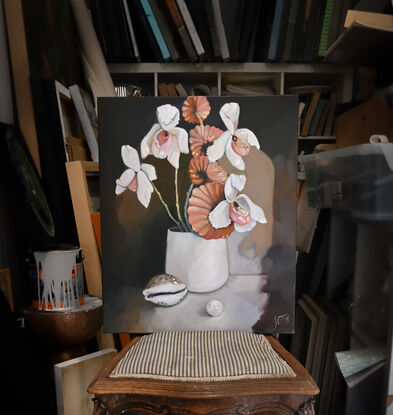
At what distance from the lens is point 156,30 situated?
164 cm

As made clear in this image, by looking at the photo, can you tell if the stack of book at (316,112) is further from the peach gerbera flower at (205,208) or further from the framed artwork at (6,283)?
the framed artwork at (6,283)

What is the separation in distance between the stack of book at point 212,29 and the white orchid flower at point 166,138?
940mm

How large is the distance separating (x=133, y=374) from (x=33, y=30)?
1.23 meters

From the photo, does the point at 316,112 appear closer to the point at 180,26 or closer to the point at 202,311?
the point at 180,26

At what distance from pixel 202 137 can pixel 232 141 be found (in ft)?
0.27

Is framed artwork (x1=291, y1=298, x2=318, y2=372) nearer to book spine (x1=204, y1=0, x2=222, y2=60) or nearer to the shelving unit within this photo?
the shelving unit

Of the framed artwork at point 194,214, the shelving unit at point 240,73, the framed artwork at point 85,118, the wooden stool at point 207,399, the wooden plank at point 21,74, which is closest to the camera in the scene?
the wooden stool at point 207,399

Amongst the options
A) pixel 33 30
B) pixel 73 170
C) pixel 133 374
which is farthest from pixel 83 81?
pixel 133 374

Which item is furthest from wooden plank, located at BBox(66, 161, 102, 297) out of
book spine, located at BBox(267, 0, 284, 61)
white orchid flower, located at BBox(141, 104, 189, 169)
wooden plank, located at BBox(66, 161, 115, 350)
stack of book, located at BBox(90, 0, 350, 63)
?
book spine, located at BBox(267, 0, 284, 61)

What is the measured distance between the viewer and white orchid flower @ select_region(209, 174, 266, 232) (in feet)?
2.92

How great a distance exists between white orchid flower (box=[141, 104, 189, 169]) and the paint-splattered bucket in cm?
43

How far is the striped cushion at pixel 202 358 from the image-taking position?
69 cm

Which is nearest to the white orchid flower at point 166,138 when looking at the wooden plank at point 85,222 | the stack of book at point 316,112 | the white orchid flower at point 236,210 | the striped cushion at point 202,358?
the white orchid flower at point 236,210

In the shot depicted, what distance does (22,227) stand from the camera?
1121mm
